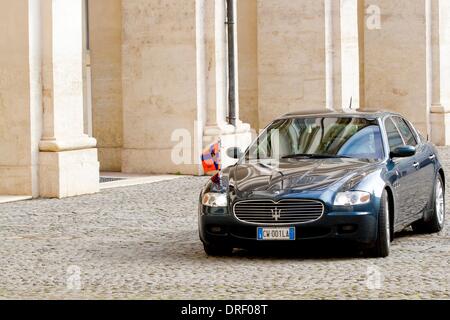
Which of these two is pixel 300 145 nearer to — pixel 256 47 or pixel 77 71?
pixel 77 71

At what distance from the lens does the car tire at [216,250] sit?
11.0 meters

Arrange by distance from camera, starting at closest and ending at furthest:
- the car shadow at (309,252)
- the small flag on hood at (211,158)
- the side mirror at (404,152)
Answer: the car shadow at (309,252)
the side mirror at (404,152)
the small flag on hood at (211,158)

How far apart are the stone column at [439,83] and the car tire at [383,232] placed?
20883 mm

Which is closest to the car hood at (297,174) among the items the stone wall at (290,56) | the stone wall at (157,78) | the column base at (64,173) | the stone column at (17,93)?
the column base at (64,173)

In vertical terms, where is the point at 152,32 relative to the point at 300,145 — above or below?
above

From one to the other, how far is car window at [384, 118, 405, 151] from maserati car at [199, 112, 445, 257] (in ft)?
0.05

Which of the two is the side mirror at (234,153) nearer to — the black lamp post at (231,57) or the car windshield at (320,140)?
the car windshield at (320,140)

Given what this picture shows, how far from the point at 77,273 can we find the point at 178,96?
1166cm

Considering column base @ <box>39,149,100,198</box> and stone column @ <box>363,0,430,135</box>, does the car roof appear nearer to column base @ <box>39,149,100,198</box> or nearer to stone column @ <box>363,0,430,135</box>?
column base @ <box>39,149,100,198</box>

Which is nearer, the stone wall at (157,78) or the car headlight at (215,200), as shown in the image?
the car headlight at (215,200)

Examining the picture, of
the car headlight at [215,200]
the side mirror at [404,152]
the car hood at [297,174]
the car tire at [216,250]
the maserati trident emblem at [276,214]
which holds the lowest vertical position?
the car tire at [216,250]

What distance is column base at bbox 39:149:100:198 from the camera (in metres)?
17.2

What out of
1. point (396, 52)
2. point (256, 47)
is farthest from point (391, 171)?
point (396, 52)
